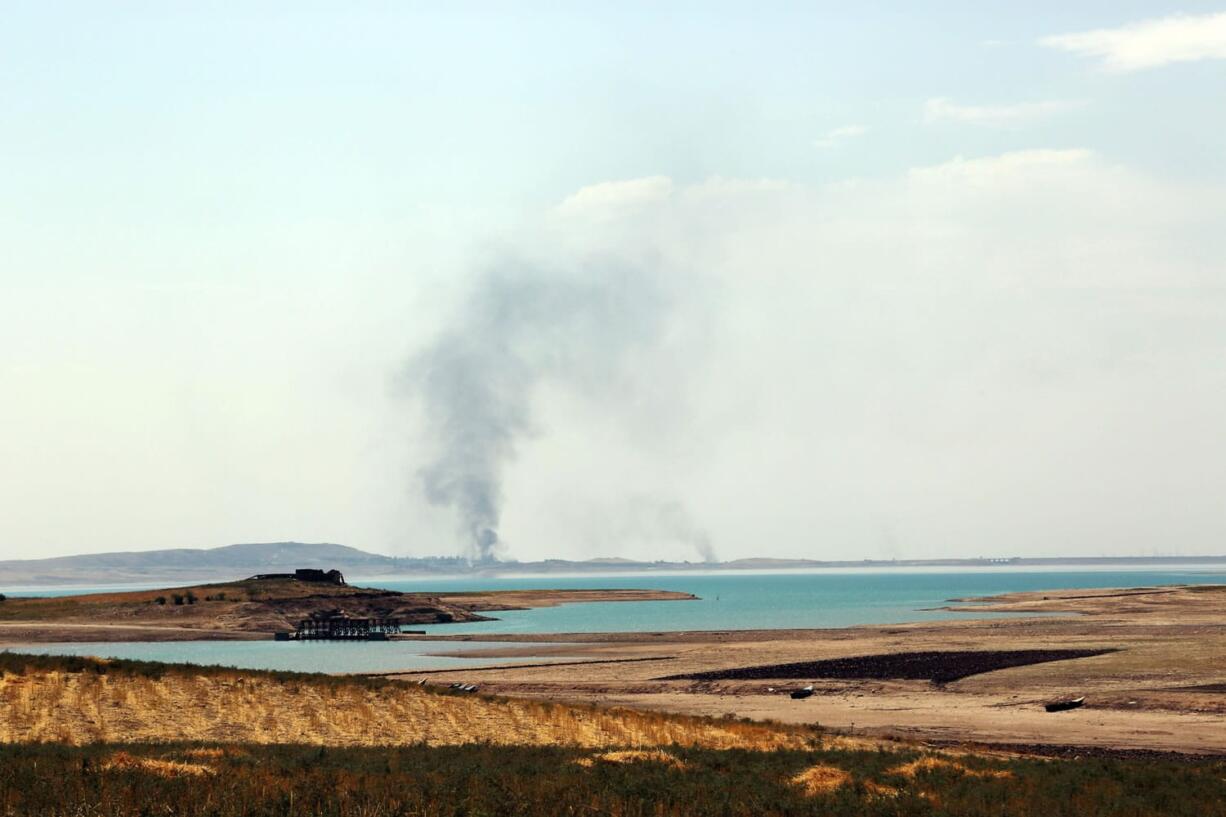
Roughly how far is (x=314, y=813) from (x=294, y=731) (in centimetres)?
1951

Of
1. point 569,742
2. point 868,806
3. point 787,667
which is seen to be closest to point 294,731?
point 569,742

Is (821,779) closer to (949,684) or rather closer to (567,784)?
(567,784)

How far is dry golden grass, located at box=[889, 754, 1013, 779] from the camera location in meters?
32.6

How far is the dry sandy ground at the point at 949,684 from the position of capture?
51.2m

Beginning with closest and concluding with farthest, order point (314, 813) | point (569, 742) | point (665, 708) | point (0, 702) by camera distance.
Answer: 1. point (314, 813)
2. point (569, 742)
3. point (0, 702)
4. point (665, 708)

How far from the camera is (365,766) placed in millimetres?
32000

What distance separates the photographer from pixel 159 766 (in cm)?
3002

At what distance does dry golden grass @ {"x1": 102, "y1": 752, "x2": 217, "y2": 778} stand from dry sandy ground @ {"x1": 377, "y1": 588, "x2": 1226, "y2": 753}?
2872 cm

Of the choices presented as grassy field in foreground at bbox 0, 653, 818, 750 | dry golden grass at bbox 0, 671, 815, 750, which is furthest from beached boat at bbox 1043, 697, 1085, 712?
dry golden grass at bbox 0, 671, 815, 750

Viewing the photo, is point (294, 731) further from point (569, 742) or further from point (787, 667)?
point (787, 667)

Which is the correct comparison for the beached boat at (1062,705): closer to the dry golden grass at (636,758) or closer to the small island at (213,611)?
the dry golden grass at (636,758)

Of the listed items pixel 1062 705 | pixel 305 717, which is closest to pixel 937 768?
pixel 305 717

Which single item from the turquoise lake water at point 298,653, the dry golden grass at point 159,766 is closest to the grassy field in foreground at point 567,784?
the dry golden grass at point 159,766

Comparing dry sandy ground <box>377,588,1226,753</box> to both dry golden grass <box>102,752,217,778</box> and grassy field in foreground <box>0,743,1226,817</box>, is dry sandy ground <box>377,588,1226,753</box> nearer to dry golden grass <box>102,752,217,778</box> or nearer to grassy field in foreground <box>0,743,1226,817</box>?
grassy field in foreground <box>0,743,1226,817</box>
